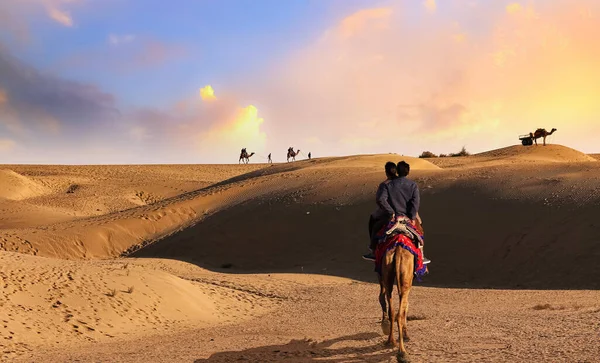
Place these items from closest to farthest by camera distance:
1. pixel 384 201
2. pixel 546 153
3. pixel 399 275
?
pixel 399 275 → pixel 384 201 → pixel 546 153

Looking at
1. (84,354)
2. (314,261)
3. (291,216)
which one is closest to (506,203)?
(314,261)

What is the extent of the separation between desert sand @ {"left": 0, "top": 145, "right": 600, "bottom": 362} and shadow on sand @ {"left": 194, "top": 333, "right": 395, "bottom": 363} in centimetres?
3

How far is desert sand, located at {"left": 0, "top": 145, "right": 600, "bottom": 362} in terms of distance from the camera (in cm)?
1059

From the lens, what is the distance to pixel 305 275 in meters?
23.2

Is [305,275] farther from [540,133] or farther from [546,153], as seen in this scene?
[540,133]

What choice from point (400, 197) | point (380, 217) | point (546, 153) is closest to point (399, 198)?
point (400, 197)

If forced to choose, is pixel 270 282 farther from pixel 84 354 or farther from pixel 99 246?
pixel 99 246

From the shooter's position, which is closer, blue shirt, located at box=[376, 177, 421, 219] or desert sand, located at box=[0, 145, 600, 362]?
blue shirt, located at box=[376, 177, 421, 219]

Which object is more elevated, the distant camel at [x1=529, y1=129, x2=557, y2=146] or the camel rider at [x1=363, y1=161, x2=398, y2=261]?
the distant camel at [x1=529, y1=129, x2=557, y2=146]

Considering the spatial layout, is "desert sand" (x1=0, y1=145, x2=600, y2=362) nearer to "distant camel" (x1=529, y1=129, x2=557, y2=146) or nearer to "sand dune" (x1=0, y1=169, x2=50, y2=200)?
"sand dune" (x1=0, y1=169, x2=50, y2=200)

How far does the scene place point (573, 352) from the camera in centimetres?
866

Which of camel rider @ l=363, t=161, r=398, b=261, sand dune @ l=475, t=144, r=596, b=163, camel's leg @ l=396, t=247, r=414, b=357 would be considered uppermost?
sand dune @ l=475, t=144, r=596, b=163

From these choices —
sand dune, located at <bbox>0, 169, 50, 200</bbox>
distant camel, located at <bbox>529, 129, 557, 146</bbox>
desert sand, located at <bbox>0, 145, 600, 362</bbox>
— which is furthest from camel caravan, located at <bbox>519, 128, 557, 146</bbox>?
sand dune, located at <bbox>0, 169, 50, 200</bbox>

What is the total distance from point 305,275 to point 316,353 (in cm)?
1359
